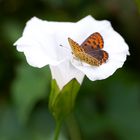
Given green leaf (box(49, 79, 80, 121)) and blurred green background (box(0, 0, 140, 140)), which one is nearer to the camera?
green leaf (box(49, 79, 80, 121))

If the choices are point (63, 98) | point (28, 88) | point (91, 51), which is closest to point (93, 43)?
point (91, 51)

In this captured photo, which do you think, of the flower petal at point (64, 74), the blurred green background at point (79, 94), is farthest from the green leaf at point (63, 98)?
the blurred green background at point (79, 94)

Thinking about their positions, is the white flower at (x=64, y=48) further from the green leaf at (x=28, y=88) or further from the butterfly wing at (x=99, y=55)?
the green leaf at (x=28, y=88)

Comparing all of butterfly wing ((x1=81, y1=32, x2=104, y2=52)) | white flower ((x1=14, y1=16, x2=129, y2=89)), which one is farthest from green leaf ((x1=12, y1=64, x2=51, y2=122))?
butterfly wing ((x1=81, y1=32, x2=104, y2=52))

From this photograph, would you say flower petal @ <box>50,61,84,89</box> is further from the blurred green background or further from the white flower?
the blurred green background

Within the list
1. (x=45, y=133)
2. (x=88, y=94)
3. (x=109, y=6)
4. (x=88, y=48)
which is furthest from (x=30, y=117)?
(x=88, y=48)

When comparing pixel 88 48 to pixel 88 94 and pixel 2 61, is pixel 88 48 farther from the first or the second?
pixel 2 61
